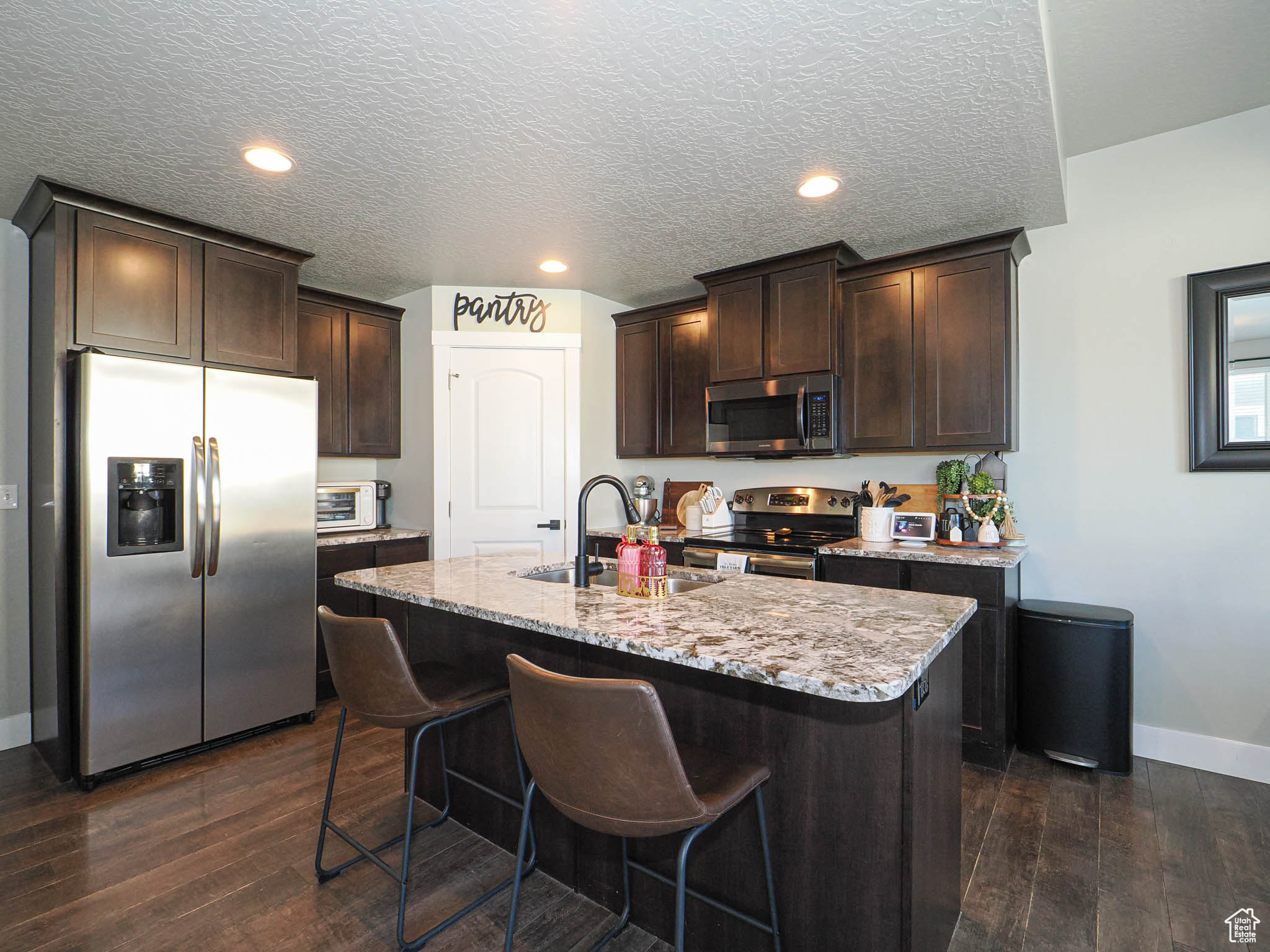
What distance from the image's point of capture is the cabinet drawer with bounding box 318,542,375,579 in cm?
357

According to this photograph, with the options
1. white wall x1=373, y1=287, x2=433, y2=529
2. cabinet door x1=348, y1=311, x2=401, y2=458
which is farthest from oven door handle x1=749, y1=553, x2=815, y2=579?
cabinet door x1=348, y1=311, x2=401, y2=458

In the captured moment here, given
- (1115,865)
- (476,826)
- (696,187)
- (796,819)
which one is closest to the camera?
(796,819)

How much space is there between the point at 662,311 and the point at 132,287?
2.86 meters

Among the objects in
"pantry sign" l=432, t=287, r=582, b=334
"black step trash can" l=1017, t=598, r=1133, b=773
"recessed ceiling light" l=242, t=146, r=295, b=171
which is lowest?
"black step trash can" l=1017, t=598, r=1133, b=773

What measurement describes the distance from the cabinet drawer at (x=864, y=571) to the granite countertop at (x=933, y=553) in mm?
40

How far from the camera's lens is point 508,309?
418cm

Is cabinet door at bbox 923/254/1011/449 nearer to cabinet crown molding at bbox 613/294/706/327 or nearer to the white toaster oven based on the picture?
cabinet crown molding at bbox 613/294/706/327

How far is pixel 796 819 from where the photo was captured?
4.72 feet

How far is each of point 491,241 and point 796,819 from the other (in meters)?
2.99

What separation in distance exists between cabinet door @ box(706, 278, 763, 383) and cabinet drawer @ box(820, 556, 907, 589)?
1.18m

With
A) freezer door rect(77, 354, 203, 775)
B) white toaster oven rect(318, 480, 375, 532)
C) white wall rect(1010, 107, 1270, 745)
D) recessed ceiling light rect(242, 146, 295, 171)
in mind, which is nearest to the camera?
recessed ceiling light rect(242, 146, 295, 171)

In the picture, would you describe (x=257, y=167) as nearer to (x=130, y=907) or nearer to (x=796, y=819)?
(x=130, y=907)

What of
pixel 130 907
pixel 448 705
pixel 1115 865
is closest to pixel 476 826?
pixel 448 705

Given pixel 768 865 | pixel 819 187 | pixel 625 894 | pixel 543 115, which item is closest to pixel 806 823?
pixel 768 865
